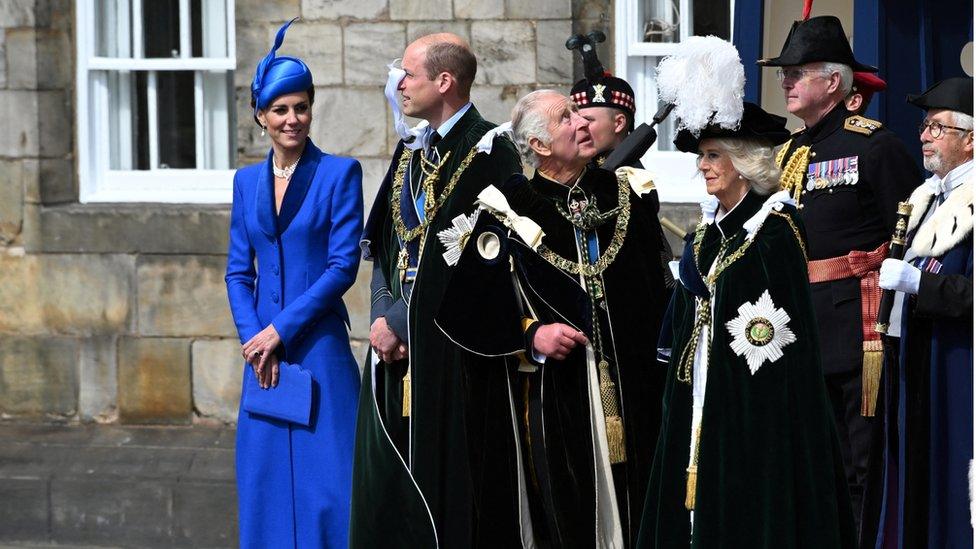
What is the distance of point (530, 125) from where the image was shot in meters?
5.15

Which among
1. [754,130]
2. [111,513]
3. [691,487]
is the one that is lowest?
[111,513]

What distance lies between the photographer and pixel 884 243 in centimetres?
575

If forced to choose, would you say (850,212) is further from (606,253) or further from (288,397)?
(288,397)

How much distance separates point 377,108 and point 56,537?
2.39m

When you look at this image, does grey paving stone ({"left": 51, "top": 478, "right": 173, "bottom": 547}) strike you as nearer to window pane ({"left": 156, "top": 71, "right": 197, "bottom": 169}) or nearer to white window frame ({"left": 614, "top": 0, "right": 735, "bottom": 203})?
window pane ({"left": 156, "top": 71, "right": 197, "bottom": 169})

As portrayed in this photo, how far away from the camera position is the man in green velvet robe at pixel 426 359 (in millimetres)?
5520

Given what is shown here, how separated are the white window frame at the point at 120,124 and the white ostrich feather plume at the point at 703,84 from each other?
13.1 feet

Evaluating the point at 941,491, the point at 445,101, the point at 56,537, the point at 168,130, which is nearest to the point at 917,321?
the point at 941,491

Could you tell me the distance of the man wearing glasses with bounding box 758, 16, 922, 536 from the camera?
5691 millimetres

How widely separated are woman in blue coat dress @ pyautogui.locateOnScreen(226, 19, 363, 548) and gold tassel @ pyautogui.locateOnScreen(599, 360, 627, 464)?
1.07 m

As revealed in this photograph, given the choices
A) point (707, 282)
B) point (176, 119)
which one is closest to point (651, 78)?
point (176, 119)

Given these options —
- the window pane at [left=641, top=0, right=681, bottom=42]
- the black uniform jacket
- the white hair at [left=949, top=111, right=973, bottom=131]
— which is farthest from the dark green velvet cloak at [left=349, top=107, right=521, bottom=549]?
the window pane at [left=641, top=0, right=681, bottom=42]

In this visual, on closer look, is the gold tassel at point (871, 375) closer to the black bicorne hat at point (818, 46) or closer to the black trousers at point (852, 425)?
the black trousers at point (852, 425)

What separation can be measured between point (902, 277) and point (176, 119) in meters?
4.64
